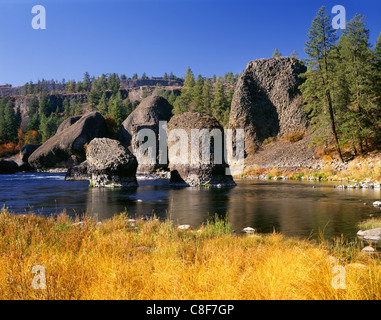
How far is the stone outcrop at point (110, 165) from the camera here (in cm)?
2506

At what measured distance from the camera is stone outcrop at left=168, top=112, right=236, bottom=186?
24.8 meters

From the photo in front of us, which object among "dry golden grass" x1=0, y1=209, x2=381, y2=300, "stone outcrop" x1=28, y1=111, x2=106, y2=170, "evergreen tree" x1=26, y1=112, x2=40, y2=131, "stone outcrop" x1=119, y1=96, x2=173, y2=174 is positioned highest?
"evergreen tree" x1=26, y1=112, x2=40, y2=131

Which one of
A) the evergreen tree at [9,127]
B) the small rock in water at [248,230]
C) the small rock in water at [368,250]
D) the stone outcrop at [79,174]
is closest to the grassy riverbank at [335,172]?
the small rock in water at [248,230]

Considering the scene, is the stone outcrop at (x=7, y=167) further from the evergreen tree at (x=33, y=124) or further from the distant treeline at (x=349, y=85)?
the evergreen tree at (x=33, y=124)

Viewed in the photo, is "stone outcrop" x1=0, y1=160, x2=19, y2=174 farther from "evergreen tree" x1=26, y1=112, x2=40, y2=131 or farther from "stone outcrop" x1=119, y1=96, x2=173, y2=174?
"evergreen tree" x1=26, y1=112, x2=40, y2=131

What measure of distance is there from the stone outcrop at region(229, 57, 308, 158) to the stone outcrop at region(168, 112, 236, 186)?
106ft

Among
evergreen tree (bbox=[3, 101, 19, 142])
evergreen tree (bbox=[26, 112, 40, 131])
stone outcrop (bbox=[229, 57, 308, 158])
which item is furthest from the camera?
evergreen tree (bbox=[26, 112, 40, 131])

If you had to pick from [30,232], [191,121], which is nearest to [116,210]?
[30,232]

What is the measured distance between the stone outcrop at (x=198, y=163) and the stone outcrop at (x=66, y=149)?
1325 inches

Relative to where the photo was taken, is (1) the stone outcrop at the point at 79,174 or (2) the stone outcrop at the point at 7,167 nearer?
(1) the stone outcrop at the point at 79,174

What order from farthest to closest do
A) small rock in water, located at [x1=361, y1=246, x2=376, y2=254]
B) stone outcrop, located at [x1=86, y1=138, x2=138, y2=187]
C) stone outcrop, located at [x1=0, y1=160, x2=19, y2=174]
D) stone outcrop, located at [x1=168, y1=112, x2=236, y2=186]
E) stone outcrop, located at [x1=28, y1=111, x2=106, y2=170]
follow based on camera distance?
1. stone outcrop, located at [x1=28, y1=111, x2=106, y2=170]
2. stone outcrop, located at [x1=0, y1=160, x2=19, y2=174]
3. stone outcrop, located at [x1=86, y1=138, x2=138, y2=187]
4. stone outcrop, located at [x1=168, y1=112, x2=236, y2=186]
5. small rock in water, located at [x1=361, y1=246, x2=376, y2=254]

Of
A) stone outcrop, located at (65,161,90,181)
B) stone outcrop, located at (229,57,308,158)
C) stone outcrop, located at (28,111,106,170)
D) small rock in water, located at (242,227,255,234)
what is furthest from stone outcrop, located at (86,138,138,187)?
stone outcrop, located at (229,57,308,158)

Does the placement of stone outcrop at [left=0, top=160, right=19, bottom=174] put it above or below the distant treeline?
below
